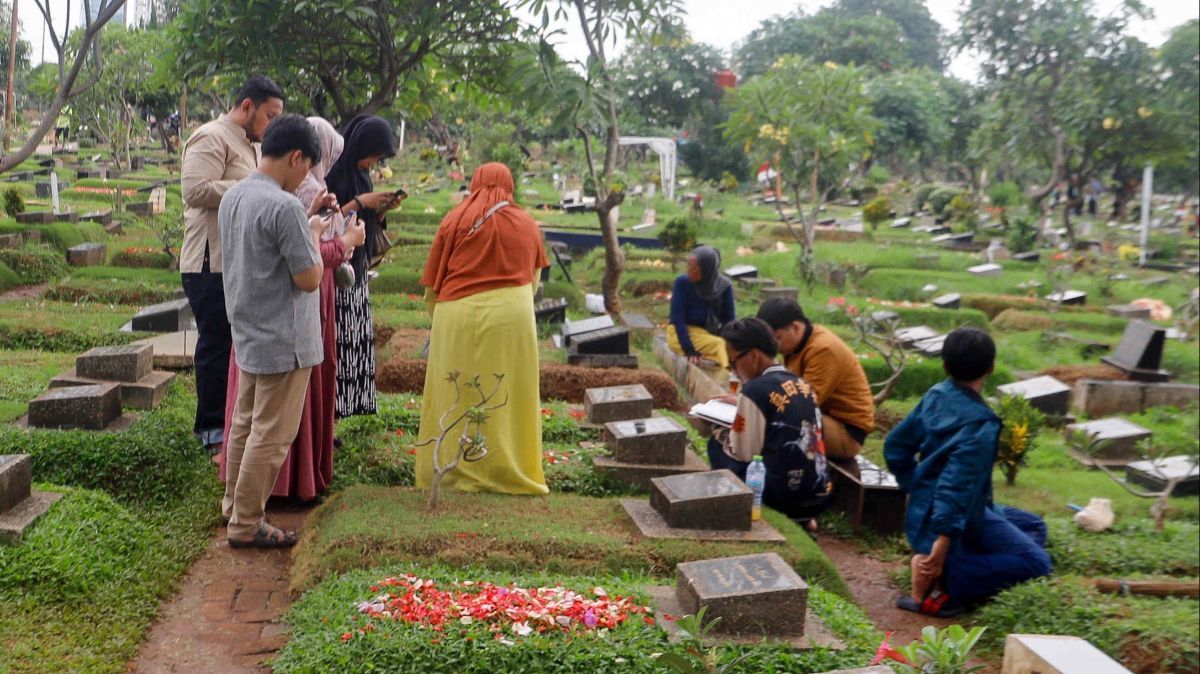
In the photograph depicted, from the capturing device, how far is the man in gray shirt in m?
4.39

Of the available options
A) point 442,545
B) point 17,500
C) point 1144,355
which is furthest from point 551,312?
point 17,500

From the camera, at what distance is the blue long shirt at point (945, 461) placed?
15.6 feet

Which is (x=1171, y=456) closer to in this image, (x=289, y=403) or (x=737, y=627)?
(x=737, y=627)

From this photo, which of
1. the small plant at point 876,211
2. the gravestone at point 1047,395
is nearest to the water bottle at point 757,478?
the gravestone at point 1047,395

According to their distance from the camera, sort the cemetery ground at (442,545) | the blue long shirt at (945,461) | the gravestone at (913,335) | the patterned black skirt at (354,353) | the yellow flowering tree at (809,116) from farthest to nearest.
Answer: the yellow flowering tree at (809,116)
the gravestone at (913,335)
the patterned black skirt at (354,353)
the blue long shirt at (945,461)
the cemetery ground at (442,545)

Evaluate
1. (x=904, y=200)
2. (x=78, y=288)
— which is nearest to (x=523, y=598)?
(x=78, y=288)

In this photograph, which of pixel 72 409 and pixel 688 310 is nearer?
pixel 72 409

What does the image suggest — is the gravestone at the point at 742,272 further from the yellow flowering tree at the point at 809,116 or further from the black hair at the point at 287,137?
the black hair at the point at 287,137

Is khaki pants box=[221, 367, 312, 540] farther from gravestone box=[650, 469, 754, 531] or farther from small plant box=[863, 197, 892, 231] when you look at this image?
small plant box=[863, 197, 892, 231]

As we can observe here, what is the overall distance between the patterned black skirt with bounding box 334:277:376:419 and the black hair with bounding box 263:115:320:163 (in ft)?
4.29

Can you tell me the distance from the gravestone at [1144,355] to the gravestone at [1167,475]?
9.89ft

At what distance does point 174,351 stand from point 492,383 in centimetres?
307

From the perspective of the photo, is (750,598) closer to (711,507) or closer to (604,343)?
(711,507)

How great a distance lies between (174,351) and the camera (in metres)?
7.43
